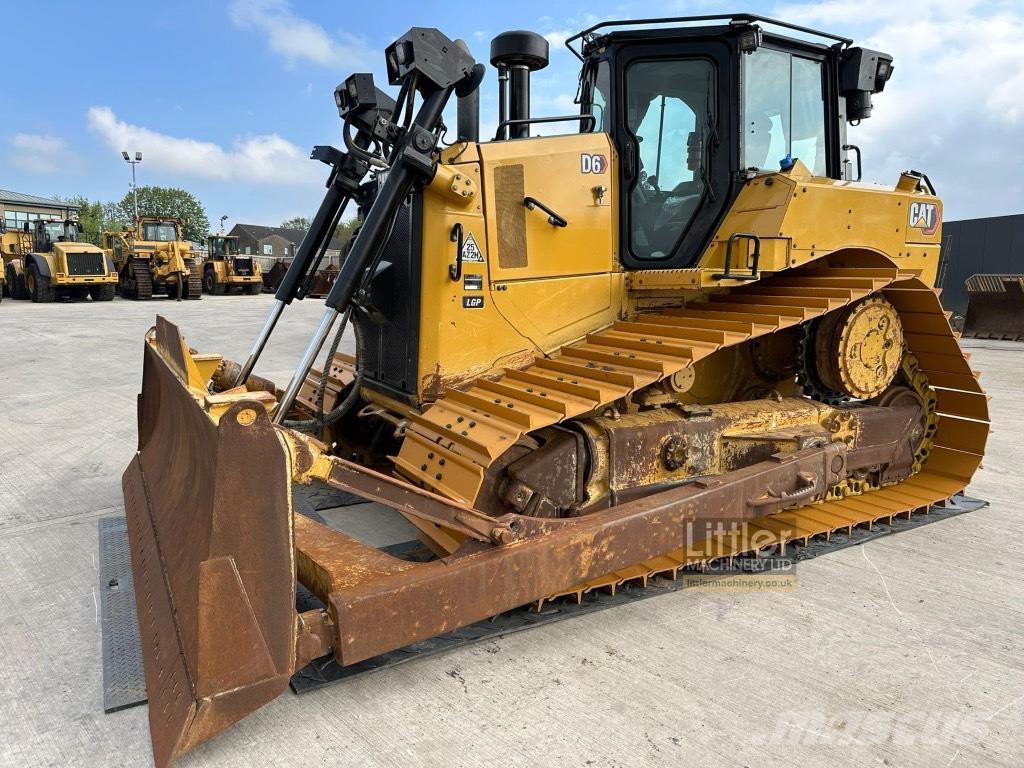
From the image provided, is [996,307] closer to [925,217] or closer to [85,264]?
[925,217]

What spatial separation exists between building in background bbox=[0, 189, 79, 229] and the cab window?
62.5m

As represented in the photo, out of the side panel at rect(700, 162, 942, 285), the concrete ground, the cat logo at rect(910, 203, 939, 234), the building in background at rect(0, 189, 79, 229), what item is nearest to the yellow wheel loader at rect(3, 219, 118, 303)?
the concrete ground

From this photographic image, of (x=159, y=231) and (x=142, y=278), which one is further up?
(x=159, y=231)

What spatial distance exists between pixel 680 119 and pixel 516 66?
1049 millimetres

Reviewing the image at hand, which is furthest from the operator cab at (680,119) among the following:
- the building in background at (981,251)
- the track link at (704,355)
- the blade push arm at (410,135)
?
the building in background at (981,251)

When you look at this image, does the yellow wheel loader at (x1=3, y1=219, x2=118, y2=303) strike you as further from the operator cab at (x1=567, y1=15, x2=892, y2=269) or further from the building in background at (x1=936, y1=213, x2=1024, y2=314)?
the building in background at (x1=936, y1=213, x2=1024, y2=314)

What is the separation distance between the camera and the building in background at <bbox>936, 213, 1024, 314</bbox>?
1875cm

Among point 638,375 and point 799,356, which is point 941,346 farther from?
point 638,375

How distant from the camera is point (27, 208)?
57969 mm

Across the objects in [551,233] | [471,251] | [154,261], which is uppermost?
[154,261]

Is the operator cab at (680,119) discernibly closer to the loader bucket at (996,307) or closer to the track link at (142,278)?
the loader bucket at (996,307)

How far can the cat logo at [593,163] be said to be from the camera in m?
3.88

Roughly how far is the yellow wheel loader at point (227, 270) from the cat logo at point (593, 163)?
28.1 metres

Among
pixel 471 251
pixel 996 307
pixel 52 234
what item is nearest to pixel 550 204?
pixel 471 251
